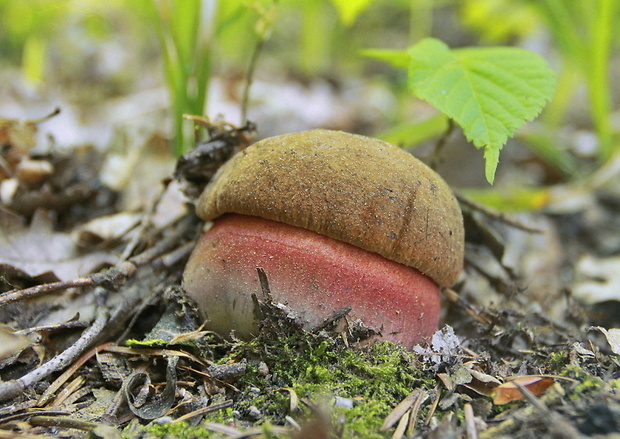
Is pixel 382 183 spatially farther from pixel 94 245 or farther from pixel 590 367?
pixel 94 245

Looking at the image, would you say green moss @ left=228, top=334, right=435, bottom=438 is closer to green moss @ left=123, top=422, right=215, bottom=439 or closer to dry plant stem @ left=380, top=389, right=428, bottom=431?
dry plant stem @ left=380, top=389, right=428, bottom=431

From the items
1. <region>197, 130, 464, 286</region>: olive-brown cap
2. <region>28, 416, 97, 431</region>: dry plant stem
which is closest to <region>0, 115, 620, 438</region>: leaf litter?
<region>28, 416, 97, 431</region>: dry plant stem

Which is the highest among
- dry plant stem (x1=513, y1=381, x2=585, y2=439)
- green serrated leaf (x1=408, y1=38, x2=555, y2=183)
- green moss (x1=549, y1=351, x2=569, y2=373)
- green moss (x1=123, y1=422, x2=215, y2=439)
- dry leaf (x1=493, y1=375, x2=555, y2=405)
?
green serrated leaf (x1=408, y1=38, x2=555, y2=183)

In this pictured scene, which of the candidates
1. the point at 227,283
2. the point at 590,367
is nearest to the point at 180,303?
the point at 227,283

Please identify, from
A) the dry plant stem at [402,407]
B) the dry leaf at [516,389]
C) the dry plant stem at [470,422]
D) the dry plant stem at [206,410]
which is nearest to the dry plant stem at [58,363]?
the dry plant stem at [206,410]

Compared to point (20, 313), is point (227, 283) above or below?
above

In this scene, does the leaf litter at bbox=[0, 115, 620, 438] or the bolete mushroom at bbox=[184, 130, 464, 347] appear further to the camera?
the bolete mushroom at bbox=[184, 130, 464, 347]
